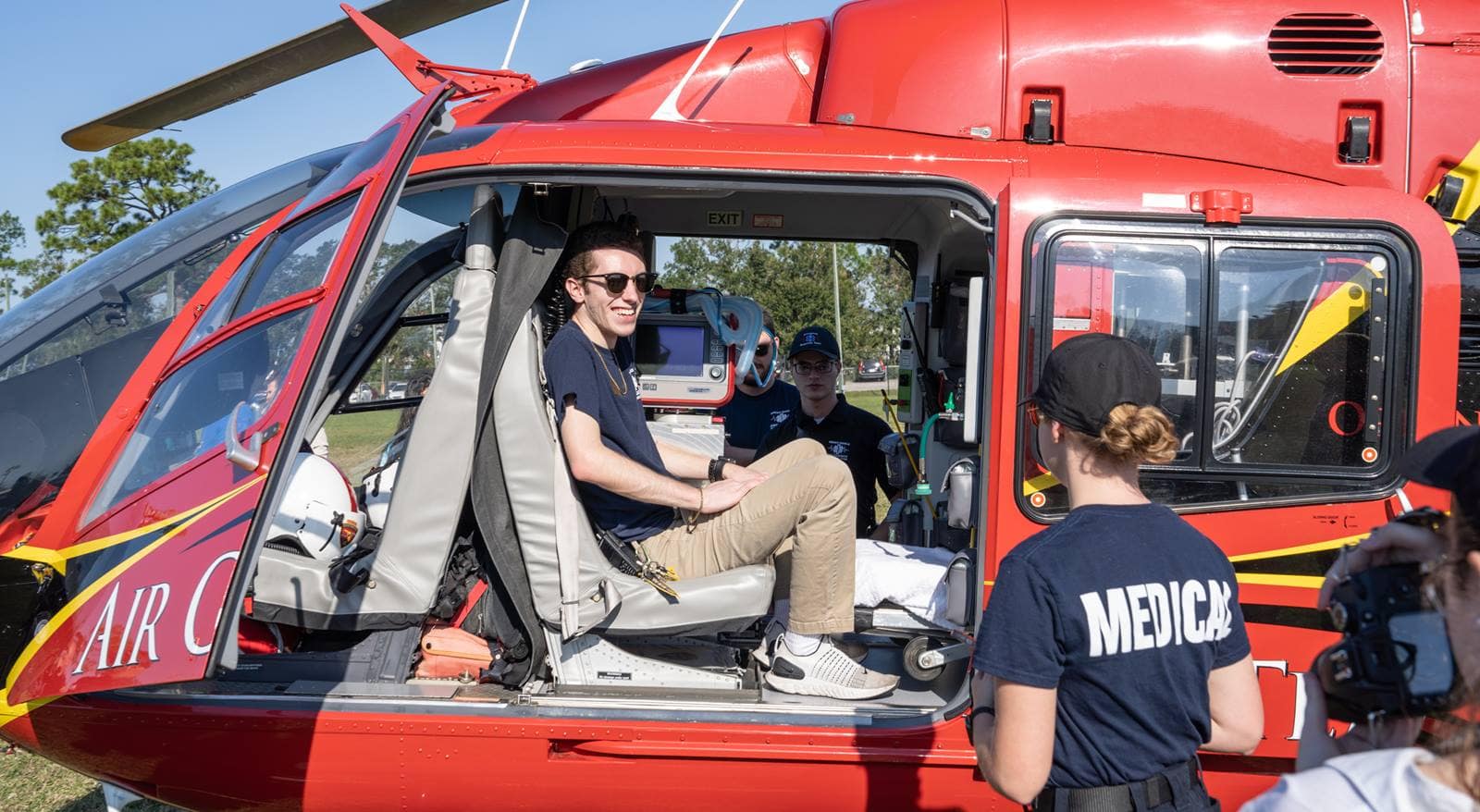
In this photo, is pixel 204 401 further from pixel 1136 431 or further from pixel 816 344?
pixel 816 344

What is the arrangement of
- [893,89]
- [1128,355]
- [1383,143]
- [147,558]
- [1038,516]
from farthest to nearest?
1. [893,89]
2. [1383,143]
3. [1038,516]
4. [147,558]
5. [1128,355]

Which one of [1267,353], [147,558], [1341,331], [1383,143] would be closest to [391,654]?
[147,558]

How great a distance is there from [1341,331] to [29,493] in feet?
11.9

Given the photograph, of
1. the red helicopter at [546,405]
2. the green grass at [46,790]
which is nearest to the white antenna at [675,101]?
the red helicopter at [546,405]

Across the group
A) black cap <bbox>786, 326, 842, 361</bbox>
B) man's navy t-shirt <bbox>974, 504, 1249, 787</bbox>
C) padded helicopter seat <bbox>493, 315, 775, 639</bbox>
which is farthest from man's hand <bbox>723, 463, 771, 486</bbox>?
man's navy t-shirt <bbox>974, 504, 1249, 787</bbox>

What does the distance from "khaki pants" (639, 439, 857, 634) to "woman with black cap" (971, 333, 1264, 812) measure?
1.47 metres

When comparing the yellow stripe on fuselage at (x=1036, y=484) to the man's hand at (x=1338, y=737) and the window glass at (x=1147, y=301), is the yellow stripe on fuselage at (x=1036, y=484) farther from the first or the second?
the man's hand at (x=1338, y=737)

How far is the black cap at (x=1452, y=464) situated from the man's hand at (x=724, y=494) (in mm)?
2235

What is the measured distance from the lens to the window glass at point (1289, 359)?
9.31ft

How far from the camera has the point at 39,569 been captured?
2.66 m

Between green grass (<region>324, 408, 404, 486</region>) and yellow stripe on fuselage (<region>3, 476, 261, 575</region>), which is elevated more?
green grass (<region>324, 408, 404, 486</region>)

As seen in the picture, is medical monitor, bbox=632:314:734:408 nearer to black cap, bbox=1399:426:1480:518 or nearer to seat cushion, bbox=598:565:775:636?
seat cushion, bbox=598:565:775:636

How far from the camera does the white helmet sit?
10.7ft

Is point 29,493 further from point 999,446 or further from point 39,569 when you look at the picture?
point 999,446
